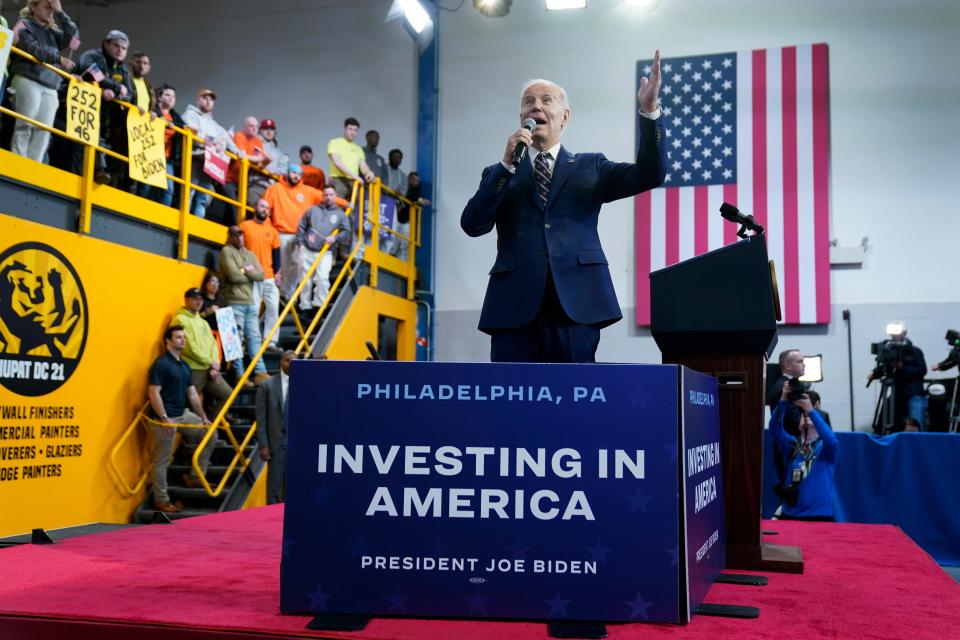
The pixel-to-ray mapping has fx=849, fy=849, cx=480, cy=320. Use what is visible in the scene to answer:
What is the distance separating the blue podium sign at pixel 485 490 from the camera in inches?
68.7

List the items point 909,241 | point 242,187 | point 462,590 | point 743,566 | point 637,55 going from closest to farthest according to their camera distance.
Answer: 1. point 462,590
2. point 743,566
3. point 242,187
4. point 909,241
5. point 637,55

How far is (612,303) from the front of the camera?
2.64 meters

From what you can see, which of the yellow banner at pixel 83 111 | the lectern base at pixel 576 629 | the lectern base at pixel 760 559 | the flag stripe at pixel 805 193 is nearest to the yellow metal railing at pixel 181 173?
the yellow banner at pixel 83 111

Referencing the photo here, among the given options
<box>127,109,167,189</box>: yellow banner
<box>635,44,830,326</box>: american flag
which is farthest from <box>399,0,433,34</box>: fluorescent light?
<box>127,109,167,189</box>: yellow banner

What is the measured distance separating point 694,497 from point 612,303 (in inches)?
34.2

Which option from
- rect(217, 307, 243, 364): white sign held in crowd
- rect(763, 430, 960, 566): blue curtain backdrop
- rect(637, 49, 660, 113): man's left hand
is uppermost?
rect(637, 49, 660, 113): man's left hand

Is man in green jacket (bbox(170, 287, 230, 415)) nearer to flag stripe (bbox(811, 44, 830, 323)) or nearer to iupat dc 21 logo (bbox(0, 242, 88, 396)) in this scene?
iupat dc 21 logo (bbox(0, 242, 88, 396))

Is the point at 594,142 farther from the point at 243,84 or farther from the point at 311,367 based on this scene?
the point at 311,367

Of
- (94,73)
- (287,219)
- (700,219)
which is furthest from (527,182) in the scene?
(700,219)

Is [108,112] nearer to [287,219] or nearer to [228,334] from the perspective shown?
[228,334]

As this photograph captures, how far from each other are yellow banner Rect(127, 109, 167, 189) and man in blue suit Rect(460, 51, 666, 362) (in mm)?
6325

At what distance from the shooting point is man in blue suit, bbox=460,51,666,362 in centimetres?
260

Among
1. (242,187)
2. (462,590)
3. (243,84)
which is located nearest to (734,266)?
(462,590)

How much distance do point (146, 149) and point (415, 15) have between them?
5124mm
